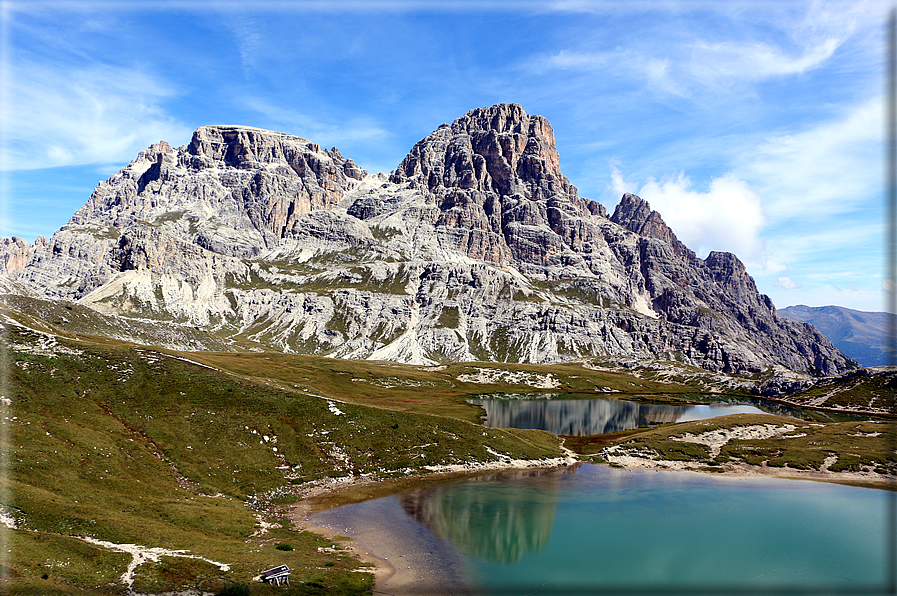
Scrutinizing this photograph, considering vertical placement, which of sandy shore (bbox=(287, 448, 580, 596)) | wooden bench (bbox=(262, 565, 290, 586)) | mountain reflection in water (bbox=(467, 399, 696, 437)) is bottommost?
mountain reflection in water (bbox=(467, 399, 696, 437))

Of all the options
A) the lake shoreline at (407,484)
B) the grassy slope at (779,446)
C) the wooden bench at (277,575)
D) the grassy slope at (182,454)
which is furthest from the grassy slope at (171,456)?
the grassy slope at (779,446)

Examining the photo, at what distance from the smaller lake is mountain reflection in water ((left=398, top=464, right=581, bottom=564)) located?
183 ft

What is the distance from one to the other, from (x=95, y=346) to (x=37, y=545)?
66.5 m

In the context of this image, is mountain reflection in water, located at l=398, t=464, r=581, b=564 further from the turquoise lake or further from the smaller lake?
the smaller lake

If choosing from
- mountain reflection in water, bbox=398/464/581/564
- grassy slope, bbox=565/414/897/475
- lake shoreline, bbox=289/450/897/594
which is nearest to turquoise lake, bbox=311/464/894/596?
mountain reflection in water, bbox=398/464/581/564

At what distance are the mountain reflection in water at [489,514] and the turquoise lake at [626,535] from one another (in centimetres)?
17

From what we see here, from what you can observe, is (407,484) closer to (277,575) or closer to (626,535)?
(626,535)

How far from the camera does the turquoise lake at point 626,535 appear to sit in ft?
126

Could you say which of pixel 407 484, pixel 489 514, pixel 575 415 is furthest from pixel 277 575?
pixel 575 415

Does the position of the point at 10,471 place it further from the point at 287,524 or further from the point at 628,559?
the point at 628,559

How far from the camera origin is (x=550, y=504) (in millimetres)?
60094

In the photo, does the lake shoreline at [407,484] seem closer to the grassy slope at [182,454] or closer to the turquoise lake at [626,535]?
the turquoise lake at [626,535]

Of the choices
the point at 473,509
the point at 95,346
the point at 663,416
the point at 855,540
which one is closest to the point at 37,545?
the point at 473,509

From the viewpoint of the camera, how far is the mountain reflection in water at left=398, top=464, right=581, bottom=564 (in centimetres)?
4753
